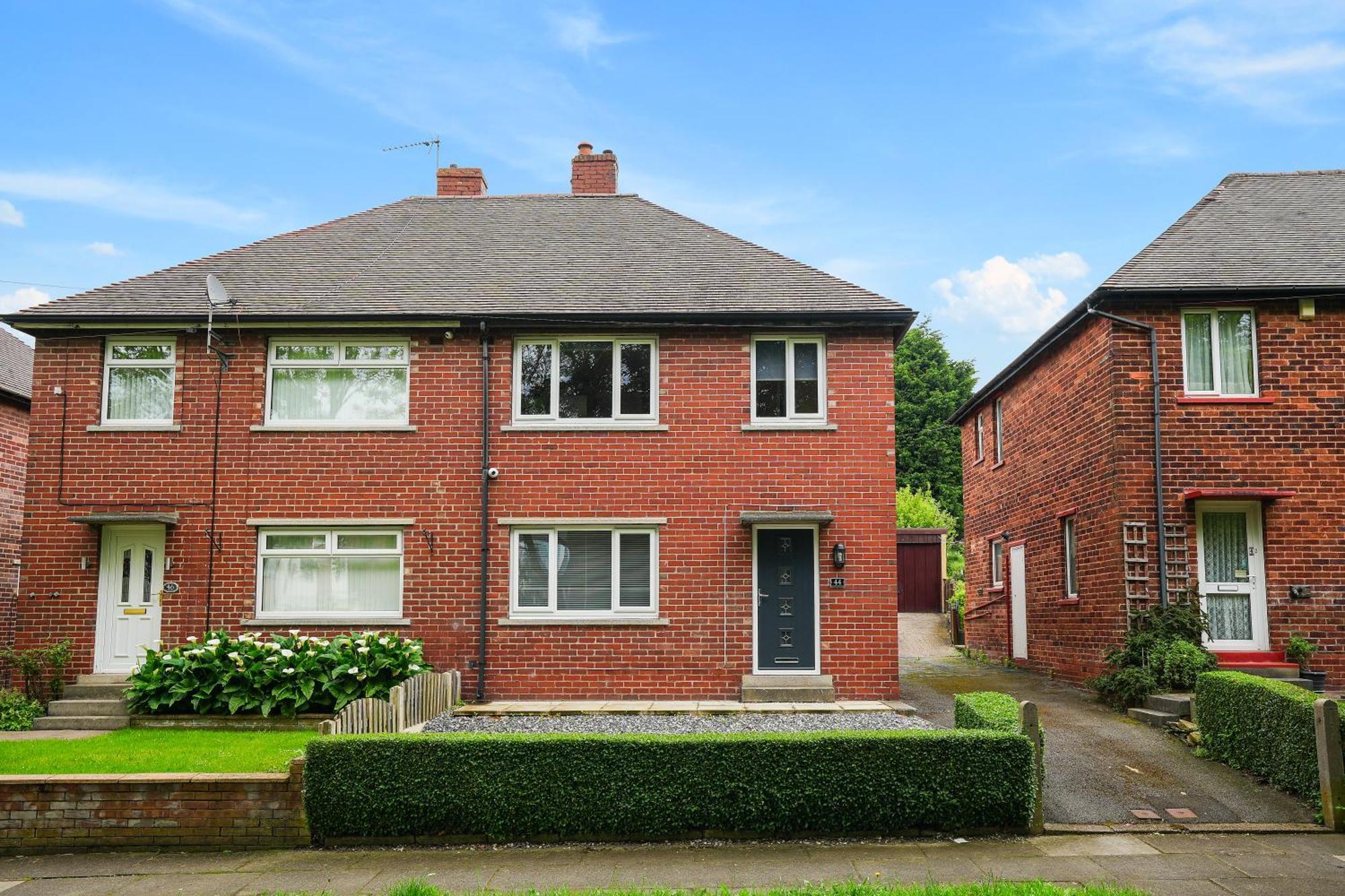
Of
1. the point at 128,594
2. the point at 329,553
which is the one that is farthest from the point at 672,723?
the point at 128,594

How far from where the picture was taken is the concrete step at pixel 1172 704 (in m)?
12.3

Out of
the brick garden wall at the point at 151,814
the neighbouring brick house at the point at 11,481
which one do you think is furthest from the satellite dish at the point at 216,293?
the brick garden wall at the point at 151,814

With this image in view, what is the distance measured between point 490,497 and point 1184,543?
30.7 feet

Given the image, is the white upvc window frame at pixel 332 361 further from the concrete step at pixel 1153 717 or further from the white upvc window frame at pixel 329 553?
the concrete step at pixel 1153 717

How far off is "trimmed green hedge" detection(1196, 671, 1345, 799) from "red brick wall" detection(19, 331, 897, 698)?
13.6 feet

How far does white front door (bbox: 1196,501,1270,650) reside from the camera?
1401cm

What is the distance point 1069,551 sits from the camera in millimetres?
17031

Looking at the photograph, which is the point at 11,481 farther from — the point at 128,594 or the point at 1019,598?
the point at 1019,598

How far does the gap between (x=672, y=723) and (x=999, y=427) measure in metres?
12.3

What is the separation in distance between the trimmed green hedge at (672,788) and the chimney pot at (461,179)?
1333cm

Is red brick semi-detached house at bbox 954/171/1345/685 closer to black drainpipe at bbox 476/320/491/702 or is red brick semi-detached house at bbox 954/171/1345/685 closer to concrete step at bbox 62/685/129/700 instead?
black drainpipe at bbox 476/320/491/702

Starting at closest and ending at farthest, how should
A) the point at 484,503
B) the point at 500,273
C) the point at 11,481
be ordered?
the point at 484,503 < the point at 500,273 < the point at 11,481

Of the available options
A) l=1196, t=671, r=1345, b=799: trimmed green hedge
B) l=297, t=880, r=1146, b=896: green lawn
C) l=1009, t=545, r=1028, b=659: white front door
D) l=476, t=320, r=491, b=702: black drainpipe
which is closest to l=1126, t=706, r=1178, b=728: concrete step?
l=1196, t=671, r=1345, b=799: trimmed green hedge

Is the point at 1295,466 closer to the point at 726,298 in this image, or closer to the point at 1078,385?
the point at 1078,385
